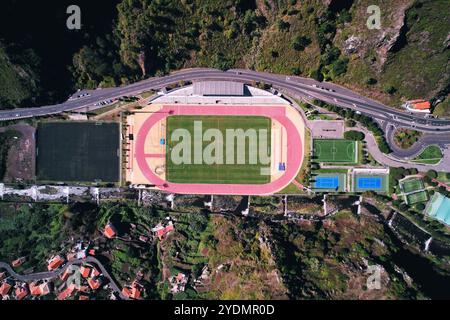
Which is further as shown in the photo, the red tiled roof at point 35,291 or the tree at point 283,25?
the tree at point 283,25

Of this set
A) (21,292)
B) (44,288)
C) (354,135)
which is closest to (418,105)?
(354,135)

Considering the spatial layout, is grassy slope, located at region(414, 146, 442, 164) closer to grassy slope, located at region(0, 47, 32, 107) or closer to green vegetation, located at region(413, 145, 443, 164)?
green vegetation, located at region(413, 145, 443, 164)

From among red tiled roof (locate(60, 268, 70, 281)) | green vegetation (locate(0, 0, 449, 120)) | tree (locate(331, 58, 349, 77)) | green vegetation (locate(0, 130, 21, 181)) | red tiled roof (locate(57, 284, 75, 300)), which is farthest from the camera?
green vegetation (locate(0, 130, 21, 181))

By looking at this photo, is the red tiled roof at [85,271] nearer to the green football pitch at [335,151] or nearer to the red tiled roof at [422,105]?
the green football pitch at [335,151]

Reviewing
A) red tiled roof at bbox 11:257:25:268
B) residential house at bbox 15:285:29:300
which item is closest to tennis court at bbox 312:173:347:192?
residential house at bbox 15:285:29:300

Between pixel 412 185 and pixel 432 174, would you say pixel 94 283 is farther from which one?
pixel 432 174

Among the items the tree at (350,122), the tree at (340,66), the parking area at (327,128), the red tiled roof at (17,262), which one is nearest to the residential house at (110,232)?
the red tiled roof at (17,262)

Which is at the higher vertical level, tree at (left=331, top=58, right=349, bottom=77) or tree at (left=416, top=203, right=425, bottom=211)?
tree at (left=331, top=58, right=349, bottom=77)

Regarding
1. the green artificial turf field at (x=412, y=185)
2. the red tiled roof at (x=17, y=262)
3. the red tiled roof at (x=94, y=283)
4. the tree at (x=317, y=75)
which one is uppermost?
the tree at (x=317, y=75)
